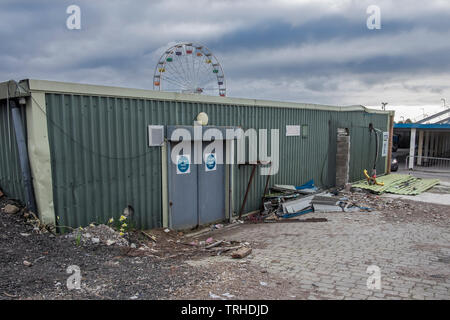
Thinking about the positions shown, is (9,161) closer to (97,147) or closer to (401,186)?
(97,147)

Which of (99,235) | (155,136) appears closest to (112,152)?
(155,136)

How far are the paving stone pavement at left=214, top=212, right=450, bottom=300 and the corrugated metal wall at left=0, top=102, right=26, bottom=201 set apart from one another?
15.3 feet

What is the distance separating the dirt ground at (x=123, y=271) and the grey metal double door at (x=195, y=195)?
66.3 inches

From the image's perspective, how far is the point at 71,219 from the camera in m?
6.32

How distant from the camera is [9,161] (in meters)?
6.91

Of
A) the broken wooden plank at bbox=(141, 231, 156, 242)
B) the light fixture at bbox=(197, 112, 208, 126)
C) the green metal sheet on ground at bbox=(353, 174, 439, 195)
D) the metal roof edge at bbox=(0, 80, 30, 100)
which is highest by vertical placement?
the metal roof edge at bbox=(0, 80, 30, 100)

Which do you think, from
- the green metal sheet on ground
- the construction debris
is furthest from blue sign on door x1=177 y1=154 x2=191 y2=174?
the green metal sheet on ground

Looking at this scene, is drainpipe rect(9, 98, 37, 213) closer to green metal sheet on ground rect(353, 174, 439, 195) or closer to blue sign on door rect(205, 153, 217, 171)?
blue sign on door rect(205, 153, 217, 171)

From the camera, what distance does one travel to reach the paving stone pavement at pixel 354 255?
15.8 ft

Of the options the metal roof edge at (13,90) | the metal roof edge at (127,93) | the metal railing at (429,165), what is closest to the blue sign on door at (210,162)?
the metal roof edge at (127,93)

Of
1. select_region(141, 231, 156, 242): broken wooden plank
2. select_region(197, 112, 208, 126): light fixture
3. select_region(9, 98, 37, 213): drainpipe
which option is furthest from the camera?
select_region(197, 112, 208, 126): light fixture

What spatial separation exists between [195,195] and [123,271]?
420cm

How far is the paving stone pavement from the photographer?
4.83 meters
